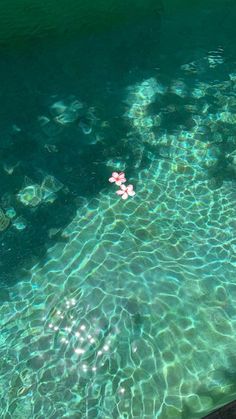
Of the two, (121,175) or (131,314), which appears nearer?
(131,314)

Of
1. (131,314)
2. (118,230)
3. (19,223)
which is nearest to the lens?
(131,314)

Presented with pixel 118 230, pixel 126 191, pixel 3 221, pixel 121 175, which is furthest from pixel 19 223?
pixel 121 175

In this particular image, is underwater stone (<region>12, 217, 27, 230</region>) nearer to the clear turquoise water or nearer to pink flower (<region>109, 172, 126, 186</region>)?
the clear turquoise water

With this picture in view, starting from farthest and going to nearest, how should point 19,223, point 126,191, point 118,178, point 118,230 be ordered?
point 118,178
point 126,191
point 19,223
point 118,230

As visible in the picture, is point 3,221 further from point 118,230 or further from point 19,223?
point 118,230

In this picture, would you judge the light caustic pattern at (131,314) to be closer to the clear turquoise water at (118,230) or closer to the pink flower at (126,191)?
the clear turquoise water at (118,230)

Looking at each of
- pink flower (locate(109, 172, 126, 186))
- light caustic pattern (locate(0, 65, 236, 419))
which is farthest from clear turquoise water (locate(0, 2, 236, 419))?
pink flower (locate(109, 172, 126, 186))

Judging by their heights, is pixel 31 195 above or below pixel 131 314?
above
